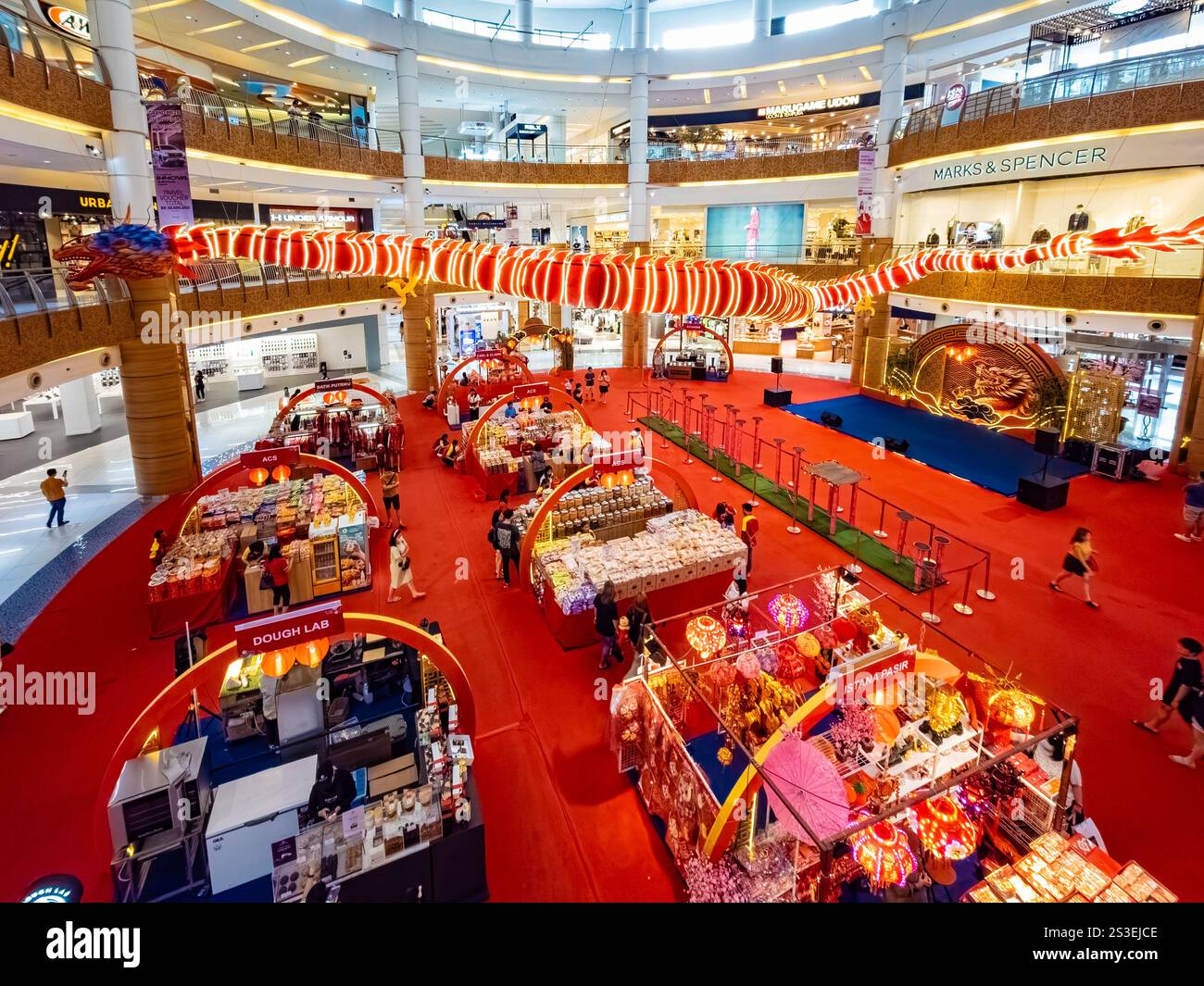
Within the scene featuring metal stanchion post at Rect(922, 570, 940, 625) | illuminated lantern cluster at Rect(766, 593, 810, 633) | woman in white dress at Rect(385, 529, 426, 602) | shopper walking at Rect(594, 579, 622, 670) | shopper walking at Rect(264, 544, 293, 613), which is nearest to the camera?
illuminated lantern cluster at Rect(766, 593, 810, 633)

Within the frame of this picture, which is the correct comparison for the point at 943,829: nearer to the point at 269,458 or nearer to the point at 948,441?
the point at 269,458

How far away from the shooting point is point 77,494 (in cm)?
1623

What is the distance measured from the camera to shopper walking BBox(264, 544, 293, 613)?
35.6ft

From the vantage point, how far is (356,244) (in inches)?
365

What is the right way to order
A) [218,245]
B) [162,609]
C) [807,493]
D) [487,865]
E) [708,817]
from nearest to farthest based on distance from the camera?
[708,817] < [487,865] < [218,245] < [162,609] < [807,493]

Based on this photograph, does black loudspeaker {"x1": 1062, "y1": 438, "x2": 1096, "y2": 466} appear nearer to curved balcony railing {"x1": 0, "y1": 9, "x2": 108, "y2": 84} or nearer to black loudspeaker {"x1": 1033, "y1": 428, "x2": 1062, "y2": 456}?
black loudspeaker {"x1": 1033, "y1": 428, "x2": 1062, "y2": 456}

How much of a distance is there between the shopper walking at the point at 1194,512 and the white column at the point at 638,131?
23884 millimetres

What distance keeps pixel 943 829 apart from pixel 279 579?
9.88 meters

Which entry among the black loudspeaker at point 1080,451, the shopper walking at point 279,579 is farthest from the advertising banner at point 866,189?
the shopper walking at point 279,579

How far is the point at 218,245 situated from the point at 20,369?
195 inches

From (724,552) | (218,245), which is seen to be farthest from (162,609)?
(724,552)

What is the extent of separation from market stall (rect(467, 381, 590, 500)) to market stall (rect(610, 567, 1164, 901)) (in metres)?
9.34

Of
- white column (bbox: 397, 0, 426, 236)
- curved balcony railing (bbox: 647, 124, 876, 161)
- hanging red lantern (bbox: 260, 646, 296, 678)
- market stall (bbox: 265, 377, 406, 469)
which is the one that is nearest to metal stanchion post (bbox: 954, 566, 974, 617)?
hanging red lantern (bbox: 260, 646, 296, 678)
